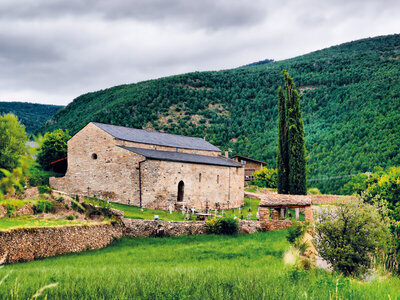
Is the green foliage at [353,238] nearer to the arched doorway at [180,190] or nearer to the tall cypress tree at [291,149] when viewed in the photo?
the tall cypress tree at [291,149]

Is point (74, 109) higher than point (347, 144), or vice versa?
point (74, 109)

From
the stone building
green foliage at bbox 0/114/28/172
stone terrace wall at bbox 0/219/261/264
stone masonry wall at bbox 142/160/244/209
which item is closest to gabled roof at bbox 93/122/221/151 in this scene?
stone masonry wall at bbox 142/160/244/209

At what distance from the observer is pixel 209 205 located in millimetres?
34719

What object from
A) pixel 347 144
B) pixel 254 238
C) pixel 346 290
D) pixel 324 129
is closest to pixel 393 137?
pixel 347 144

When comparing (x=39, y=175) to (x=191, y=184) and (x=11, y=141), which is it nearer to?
(x=191, y=184)

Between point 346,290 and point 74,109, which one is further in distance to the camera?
point 74,109

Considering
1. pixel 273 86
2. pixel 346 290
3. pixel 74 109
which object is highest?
pixel 273 86

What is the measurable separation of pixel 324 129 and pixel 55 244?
64.6 metres

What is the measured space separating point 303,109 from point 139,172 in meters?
65.5

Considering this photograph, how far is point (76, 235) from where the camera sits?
17.9 metres

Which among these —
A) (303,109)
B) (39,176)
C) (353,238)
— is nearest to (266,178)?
(39,176)

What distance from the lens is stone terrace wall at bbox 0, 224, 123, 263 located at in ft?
48.3

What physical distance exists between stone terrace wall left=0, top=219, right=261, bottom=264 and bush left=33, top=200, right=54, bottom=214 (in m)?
3.20

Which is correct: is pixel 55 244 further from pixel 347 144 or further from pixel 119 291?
pixel 347 144
